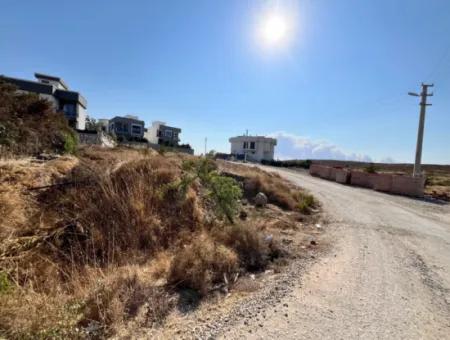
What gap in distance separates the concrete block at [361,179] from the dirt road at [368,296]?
1660cm

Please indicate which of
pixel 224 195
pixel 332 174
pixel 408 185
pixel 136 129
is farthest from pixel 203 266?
pixel 136 129

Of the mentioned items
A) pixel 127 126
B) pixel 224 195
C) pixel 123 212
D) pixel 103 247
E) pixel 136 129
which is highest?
pixel 127 126

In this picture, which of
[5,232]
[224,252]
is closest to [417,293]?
[224,252]

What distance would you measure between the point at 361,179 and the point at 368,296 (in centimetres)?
2156

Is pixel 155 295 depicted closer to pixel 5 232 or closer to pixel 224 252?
pixel 224 252

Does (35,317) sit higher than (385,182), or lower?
lower

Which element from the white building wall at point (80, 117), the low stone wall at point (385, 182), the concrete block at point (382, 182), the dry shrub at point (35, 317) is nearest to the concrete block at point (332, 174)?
the low stone wall at point (385, 182)

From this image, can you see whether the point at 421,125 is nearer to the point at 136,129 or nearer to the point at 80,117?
the point at 80,117

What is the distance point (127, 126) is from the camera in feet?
202

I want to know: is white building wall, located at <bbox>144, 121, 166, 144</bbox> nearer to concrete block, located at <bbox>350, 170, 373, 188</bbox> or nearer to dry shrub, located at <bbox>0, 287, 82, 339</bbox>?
concrete block, located at <bbox>350, 170, 373, 188</bbox>

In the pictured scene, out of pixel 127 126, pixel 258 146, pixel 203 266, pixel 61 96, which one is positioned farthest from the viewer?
pixel 258 146

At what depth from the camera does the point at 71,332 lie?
2322mm

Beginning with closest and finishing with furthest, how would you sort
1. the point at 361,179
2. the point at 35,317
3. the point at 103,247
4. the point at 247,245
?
the point at 35,317
the point at 103,247
the point at 247,245
the point at 361,179

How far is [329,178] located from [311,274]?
1002 inches
